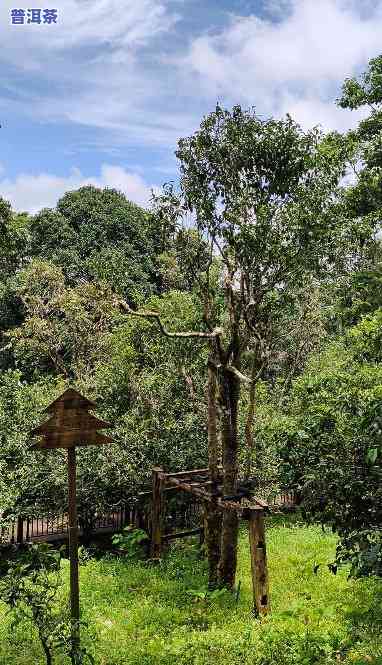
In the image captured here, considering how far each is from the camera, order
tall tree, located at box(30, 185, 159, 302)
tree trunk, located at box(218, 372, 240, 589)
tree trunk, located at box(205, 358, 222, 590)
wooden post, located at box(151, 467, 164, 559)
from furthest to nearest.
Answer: tall tree, located at box(30, 185, 159, 302)
wooden post, located at box(151, 467, 164, 559)
tree trunk, located at box(205, 358, 222, 590)
tree trunk, located at box(218, 372, 240, 589)

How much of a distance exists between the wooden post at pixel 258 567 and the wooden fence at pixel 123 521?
4420 mm

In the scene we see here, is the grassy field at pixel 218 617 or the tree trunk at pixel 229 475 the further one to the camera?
the tree trunk at pixel 229 475

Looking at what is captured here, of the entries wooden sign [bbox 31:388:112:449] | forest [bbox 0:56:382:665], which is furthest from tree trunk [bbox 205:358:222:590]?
wooden sign [bbox 31:388:112:449]

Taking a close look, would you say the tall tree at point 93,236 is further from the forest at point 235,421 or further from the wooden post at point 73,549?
the wooden post at point 73,549

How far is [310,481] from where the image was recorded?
5.35 meters

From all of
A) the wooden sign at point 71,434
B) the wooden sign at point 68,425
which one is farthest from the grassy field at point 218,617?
the wooden sign at point 68,425

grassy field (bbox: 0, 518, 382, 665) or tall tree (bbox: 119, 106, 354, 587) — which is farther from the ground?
tall tree (bbox: 119, 106, 354, 587)

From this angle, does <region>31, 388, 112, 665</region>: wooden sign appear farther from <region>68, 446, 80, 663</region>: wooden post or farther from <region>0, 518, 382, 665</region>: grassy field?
<region>0, 518, 382, 665</region>: grassy field

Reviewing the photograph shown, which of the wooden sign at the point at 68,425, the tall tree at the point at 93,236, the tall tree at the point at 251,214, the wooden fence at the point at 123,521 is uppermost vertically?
the tall tree at the point at 93,236

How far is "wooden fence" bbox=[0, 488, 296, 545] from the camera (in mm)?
13805

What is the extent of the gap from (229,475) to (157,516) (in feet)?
8.78

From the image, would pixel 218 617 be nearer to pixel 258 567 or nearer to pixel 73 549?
pixel 258 567

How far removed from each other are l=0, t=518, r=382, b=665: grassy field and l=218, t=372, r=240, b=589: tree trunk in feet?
1.52

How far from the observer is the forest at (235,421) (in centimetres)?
612
